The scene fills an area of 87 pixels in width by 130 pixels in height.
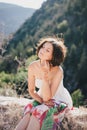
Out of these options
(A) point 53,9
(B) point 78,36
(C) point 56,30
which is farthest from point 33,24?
(B) point 78,36

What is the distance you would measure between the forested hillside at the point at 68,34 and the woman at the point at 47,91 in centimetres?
2665

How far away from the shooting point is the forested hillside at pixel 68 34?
43.6 m

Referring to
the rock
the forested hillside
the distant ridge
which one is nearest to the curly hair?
the rock

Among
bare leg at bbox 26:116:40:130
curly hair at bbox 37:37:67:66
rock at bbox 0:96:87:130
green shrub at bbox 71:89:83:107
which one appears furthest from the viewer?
green shrub at bbox 71:89:83:107

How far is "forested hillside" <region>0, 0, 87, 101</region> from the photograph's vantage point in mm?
43625

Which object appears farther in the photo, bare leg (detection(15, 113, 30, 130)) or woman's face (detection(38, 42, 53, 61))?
woman's face (detection(38, 42, 53, 61))

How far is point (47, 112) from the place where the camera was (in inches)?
140

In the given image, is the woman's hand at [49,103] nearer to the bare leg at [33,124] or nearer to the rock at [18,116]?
the bare leg at [33,124]

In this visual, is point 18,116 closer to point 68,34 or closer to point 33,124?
point 33,124

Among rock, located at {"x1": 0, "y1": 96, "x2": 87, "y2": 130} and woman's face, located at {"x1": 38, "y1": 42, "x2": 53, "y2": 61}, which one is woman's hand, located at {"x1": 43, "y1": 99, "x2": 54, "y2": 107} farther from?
A: rock, located at {"x1": 0, "y1": 96, "x2": 87, "y2": 130}

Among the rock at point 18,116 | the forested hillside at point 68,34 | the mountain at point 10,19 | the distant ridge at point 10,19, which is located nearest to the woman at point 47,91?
the rock at point 18,116

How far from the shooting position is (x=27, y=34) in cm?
6519

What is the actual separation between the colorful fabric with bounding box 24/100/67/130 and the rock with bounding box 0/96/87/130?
0.46m

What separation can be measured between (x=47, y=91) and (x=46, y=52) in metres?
0.41
